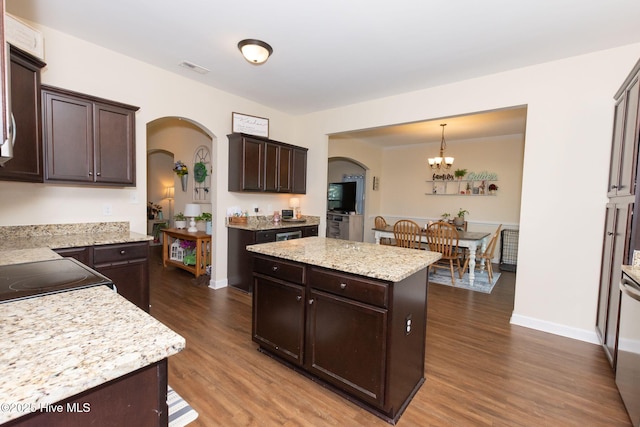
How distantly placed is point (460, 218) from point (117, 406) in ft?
19.8

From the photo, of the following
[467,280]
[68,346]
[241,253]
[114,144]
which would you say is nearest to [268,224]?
[241,253]

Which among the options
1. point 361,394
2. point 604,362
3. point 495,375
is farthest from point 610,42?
point 361,394

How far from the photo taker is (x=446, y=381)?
2.11 meters

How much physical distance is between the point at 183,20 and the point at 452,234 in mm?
4100

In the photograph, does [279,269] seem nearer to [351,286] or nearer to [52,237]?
[351,286]

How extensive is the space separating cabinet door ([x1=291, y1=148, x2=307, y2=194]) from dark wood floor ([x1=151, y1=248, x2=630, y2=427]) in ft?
7.60

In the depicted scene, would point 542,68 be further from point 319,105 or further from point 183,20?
point 183,20

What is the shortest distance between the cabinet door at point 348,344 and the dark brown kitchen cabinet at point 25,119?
7.58ft

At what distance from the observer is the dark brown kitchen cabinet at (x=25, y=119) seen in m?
2.04

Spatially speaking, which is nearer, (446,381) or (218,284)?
(446,381)

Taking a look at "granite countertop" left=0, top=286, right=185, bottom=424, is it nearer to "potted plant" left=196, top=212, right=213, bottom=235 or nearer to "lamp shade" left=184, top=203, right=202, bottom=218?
"potted plant" left=196, top=212, right=213, bottom=235

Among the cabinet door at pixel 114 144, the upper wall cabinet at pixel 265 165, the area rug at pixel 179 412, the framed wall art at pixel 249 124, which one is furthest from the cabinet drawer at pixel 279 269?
the framed wall art at pixel 249 124

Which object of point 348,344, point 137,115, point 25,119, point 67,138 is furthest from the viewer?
point 137,115

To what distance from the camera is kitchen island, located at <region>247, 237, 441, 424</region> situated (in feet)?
5.55
